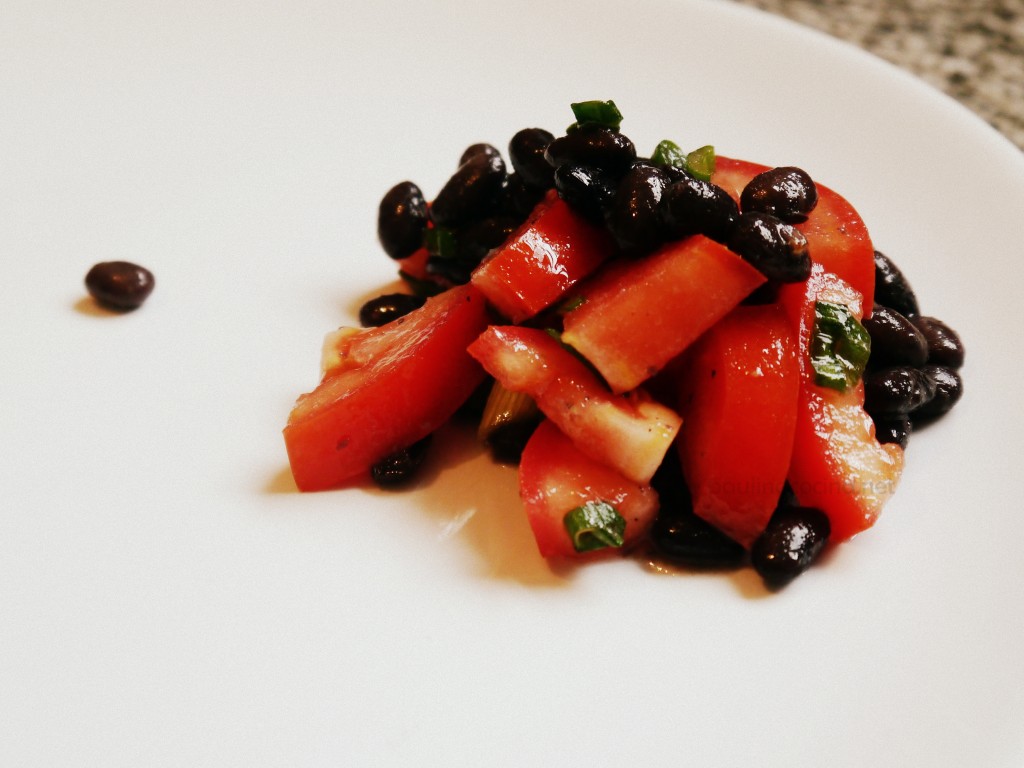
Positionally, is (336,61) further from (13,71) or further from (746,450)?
(746,450)

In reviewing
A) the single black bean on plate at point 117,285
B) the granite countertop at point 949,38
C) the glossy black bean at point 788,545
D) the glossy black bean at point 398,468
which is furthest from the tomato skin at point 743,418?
the granite countertop at point 949,38

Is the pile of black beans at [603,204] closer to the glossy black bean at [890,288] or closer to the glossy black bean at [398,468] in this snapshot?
the glossy black bean at [890,288]

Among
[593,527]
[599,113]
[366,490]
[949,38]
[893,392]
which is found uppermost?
[949,38]

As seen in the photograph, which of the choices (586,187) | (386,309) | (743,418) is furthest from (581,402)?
(386,309)

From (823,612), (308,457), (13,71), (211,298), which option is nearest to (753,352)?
(823,612)

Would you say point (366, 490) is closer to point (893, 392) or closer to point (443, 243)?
point (443, 243)

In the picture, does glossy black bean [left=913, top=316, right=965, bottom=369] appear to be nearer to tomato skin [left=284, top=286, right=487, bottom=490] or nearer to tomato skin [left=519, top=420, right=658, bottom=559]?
Result: tomato skin [left=519, top=420, right=658, bottom=559]
